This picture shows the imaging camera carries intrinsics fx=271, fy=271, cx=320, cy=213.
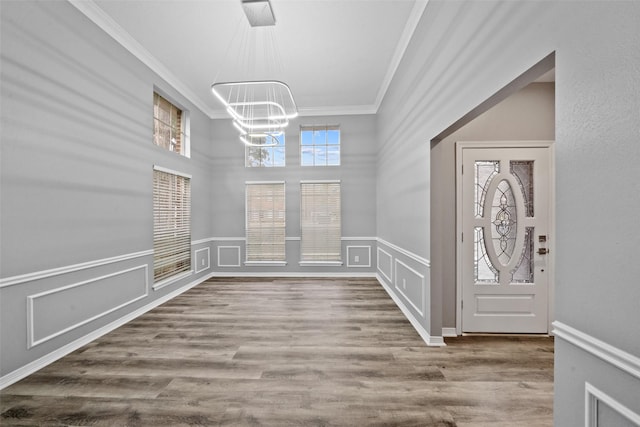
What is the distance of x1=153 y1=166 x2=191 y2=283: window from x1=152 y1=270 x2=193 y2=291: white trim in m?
0.05

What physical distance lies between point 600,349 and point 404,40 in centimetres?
345

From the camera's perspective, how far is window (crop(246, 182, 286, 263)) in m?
5.64

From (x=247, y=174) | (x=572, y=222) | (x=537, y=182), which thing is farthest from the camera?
(x=247, y=174)

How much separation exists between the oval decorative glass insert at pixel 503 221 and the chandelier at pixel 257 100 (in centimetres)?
244

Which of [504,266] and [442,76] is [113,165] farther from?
[504,266]

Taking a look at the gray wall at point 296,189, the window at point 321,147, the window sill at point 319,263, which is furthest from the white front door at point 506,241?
the window at point 321,147

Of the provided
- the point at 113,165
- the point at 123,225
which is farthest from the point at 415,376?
the point at 113,165

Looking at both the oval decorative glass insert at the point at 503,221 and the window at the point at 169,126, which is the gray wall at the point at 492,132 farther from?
the window at the point at 169,126

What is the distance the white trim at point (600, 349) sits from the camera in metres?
0.89

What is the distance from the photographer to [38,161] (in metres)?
2.30

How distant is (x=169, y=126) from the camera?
Answer: 4.45 m

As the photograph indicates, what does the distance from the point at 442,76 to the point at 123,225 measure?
12.4 ft

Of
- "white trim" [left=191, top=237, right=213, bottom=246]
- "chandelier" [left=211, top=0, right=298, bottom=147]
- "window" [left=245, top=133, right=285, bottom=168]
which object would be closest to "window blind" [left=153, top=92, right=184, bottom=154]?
"chandelier" [left=211, top=0, right=298, bottom=147]

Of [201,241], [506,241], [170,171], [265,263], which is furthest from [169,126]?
[506,241]
